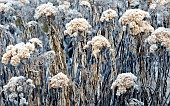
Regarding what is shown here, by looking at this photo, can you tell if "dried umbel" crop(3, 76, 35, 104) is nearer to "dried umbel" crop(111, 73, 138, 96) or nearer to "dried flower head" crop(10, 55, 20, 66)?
"dried flower head" crop(10, 55, 20, 66)

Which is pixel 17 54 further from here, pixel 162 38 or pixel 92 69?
pixel 162 38

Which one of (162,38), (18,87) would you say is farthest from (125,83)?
(18,87)

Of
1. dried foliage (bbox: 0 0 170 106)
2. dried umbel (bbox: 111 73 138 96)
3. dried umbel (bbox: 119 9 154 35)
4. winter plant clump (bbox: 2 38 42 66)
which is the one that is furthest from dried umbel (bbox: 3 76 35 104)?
dried umbel (bbox: 119 9 154 35)

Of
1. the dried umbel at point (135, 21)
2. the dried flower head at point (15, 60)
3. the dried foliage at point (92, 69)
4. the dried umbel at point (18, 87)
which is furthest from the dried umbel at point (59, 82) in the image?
the dried umbel at point (135, 21)

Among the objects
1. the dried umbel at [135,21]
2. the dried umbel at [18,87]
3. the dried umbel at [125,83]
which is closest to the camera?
the dried umbel at [125,83]

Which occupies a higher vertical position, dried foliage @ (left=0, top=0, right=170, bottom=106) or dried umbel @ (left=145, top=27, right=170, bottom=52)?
dried umbel @ (left=145, top=27, right=170, bottom=52)

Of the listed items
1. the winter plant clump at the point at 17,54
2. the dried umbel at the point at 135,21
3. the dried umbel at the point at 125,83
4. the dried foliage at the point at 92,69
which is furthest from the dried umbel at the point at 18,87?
the dried umbel at the point at 135,21

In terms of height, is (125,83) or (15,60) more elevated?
(15,60)

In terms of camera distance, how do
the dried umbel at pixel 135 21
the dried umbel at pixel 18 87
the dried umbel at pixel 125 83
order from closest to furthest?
the dried umbel at pixel 125 83 → the dried umbel at pixel 18 87 → the dried umbel at pixel 135 21

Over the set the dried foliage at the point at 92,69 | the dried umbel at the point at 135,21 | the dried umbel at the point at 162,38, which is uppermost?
the dried umbel at the point at 135,21

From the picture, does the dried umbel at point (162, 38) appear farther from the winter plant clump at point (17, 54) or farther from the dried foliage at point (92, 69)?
the winter plant clump at point (17, 54)

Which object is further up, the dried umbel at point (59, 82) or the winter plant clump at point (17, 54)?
the winter plant clump at point (17, 54)

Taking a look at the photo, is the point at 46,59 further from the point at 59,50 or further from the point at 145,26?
the point at 145,26

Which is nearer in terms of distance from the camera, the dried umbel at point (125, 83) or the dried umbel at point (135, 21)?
the dried umbel at point (125, 83)
